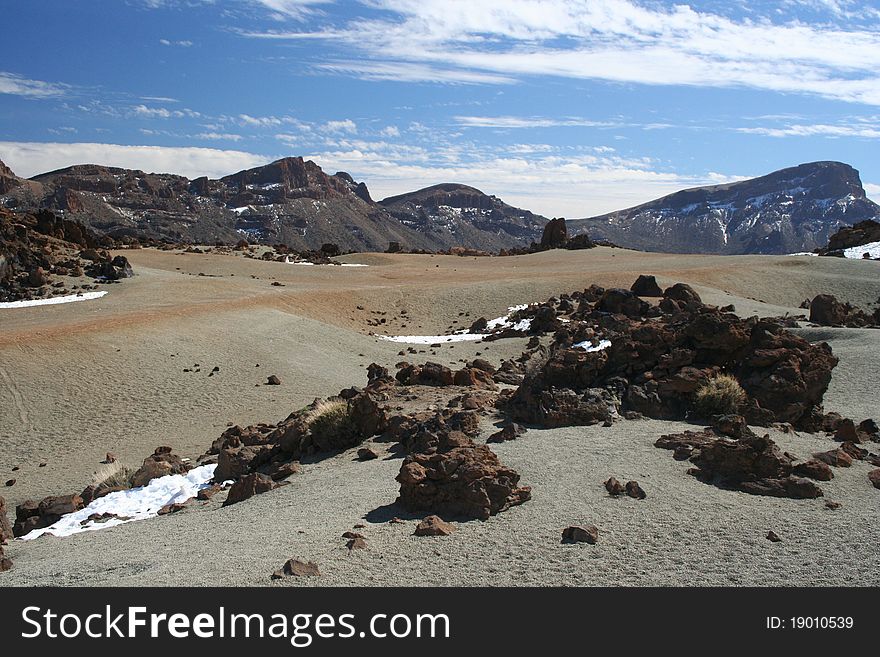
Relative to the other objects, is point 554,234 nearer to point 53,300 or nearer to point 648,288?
point 648,288

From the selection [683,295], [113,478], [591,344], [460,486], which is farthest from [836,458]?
[683,295]

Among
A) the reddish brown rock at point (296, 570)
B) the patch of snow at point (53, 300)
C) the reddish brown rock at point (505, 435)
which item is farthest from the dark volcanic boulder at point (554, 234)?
the reddish brown rock at point (296, 570)

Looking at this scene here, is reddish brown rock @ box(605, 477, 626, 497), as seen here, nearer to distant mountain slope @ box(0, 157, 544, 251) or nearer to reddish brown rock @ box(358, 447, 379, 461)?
reddish brown rock @ box(358, 447, 379, 461)

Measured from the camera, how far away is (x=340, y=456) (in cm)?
1120

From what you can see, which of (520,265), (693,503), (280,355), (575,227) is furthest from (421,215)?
(693,503)

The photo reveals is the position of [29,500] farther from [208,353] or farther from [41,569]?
[208,353]

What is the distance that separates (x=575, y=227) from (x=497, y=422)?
187m

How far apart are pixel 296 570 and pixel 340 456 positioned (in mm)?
5024

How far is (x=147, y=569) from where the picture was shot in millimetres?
6656

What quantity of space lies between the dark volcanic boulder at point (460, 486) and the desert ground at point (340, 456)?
0.16 m

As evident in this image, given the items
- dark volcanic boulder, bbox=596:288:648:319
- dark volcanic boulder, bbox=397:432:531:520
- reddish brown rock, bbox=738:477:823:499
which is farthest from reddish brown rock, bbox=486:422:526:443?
dark volcanic boulder, bbox=596:288:648:319

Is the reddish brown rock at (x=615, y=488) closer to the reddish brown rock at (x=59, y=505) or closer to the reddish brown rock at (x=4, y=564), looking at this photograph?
the reddish brown rock at (x=4, y=564)

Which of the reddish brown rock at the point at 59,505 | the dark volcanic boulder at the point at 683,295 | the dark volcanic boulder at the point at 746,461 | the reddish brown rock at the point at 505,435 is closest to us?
the dark volcanic boulder at the point at 746,461

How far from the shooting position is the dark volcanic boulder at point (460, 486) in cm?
757
